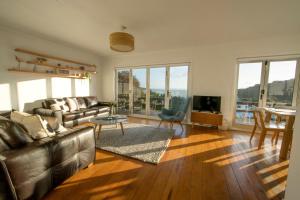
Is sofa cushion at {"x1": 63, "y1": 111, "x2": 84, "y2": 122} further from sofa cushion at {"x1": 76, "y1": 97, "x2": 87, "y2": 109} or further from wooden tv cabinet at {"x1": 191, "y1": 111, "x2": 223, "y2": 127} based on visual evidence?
wooden tv cabinet at {"x1": 191, "y1": 111, "x2": 223, "y2": 127}

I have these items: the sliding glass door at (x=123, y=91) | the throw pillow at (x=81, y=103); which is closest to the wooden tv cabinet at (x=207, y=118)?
the sliding glass door at (x=123, y=91)

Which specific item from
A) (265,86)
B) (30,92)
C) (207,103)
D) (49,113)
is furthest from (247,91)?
(30,92)

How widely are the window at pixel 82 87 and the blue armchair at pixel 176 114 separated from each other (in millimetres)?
3154

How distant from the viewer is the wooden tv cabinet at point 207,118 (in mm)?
3775

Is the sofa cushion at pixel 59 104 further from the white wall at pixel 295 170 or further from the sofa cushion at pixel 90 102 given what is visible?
the white wall at pixel 295 170

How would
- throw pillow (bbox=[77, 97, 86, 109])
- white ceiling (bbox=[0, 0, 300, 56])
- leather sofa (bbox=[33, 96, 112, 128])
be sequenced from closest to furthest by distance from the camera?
white ceiling (bbox=[0, 0, 300, 56]) → leather sofa (bbox=[33, 96, 112, 128]) → throw pillow (bbox=[77, 97, 86, 109])

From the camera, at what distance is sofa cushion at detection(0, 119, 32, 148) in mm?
1256

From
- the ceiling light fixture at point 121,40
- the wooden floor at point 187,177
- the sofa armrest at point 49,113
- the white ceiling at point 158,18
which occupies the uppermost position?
the white ceiling at point 158,18

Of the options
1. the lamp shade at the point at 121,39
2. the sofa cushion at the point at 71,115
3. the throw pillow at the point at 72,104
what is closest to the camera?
the lamp shade at the point at 121,39

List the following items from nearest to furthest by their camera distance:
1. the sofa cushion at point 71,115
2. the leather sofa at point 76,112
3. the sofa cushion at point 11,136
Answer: the sofa cushion at point 11,136, the leather sofa at point 76,112, the sofa cushion at point 71,115

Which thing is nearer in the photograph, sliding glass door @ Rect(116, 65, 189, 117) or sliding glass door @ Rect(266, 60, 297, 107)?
sliding glass door @ Rect(266, 60, 297, 107)

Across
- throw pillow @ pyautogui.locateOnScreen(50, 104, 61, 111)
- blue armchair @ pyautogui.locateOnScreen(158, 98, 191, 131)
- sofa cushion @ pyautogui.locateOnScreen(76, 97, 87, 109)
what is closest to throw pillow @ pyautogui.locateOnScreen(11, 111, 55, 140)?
throw pillow @ pyautogui.locateOnScreen(50, 104, 61, 111)

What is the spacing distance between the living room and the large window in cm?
3

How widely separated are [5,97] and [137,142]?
10.9 feet
